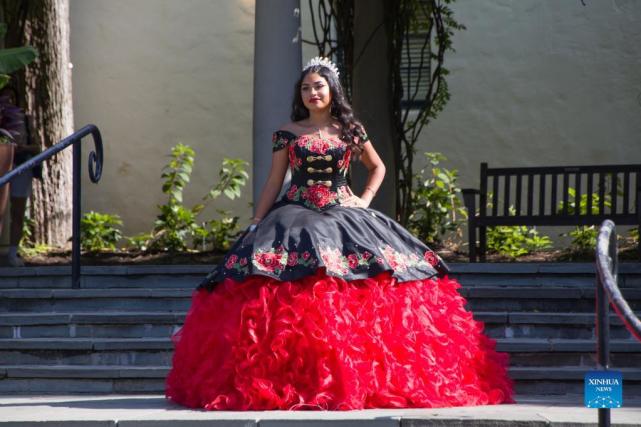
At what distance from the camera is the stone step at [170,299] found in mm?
7504

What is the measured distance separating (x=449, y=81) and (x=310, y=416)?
755cm

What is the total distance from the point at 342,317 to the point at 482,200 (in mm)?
4362

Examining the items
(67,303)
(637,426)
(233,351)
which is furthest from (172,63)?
(637,426)

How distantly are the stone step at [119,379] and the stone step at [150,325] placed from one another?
0.42 meters

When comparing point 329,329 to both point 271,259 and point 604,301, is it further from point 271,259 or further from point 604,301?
point 604,301

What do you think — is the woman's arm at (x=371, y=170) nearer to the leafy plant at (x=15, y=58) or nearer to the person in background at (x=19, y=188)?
the leafy plant at (x=15, y=58)

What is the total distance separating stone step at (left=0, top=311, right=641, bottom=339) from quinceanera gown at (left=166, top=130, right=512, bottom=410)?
1.06 m

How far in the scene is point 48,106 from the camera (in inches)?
439

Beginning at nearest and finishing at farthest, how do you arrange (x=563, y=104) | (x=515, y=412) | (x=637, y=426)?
(x=637, y=426)
(x=515, y=412)
(x=563, y=104)

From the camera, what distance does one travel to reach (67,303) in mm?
7816

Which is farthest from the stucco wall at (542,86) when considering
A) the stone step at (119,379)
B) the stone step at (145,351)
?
the stone step at (119,379)

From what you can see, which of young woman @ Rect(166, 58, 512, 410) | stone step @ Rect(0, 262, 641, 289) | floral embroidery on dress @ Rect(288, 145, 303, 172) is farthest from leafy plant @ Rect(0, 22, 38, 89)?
young woman @ Rect(166, 58, 512, 410)

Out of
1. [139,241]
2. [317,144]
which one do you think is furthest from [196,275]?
[139,241]

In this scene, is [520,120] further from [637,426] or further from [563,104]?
[637,426]
